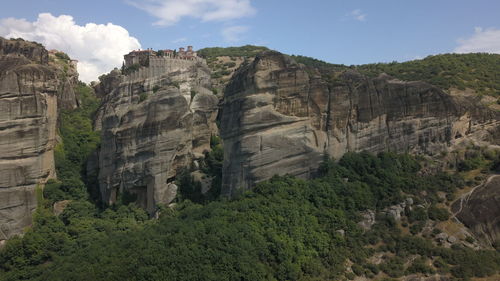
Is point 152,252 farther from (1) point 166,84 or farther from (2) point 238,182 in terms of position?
(1) point 166,84

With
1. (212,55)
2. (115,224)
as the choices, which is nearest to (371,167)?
(115,224)

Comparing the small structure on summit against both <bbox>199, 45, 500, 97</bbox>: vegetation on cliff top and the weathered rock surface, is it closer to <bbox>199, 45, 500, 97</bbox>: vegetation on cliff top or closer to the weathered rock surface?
<bbox>199, 45, 500, 97</bbox>: vegetation on cliff top

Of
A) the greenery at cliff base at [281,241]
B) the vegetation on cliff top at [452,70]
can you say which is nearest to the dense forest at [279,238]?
the greenery at cliff base at [281,241]

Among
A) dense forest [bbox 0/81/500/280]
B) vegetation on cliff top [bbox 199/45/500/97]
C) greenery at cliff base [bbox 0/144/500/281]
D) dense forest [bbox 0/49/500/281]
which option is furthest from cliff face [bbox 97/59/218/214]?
vegetation on cliff top [bbox 199/45/500/97]

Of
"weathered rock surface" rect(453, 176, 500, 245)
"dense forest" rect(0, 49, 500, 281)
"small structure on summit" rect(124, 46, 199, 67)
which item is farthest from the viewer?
"small structure on summit" rect(124, 46, 199, 67)

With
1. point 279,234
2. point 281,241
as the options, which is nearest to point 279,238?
point 281,241

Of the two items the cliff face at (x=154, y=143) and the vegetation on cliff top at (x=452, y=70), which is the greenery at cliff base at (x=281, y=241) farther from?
the vegetation on cliff top at (x=452, y=70)
